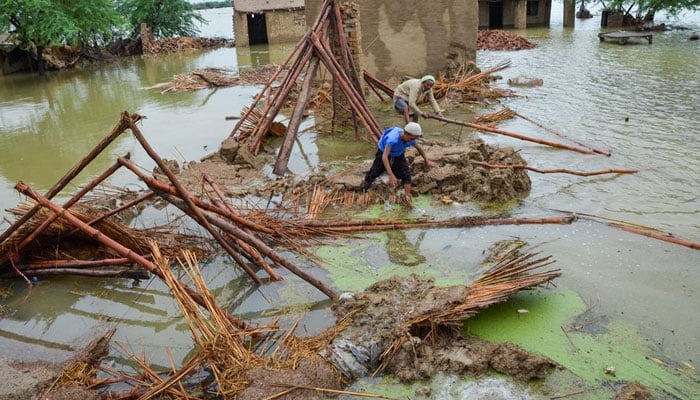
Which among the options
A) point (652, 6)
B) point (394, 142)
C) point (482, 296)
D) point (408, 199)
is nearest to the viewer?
point (482, 296)

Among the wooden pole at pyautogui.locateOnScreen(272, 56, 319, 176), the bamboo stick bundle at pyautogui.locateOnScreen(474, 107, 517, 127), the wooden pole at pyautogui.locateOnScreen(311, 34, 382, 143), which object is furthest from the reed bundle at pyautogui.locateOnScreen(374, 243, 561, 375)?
the bamboo stick bundle at pyautogui.locateOnScreen(474, 107, 517, 127)

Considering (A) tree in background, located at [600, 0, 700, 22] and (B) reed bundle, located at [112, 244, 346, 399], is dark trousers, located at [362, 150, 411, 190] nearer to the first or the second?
(B) reed bundle, located at [112, 244, 346, 399]

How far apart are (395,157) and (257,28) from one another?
24.3 meters

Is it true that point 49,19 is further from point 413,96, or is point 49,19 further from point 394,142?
point 394,142

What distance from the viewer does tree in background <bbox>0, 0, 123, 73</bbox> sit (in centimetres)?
1541

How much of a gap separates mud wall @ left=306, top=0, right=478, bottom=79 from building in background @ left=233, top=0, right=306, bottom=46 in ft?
44.2

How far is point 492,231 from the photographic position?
579 centimetres

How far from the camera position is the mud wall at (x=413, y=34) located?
39.9 feet

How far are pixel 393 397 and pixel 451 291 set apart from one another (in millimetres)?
1059

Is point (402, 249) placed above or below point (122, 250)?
below

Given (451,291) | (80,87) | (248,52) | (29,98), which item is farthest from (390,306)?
(248,52)

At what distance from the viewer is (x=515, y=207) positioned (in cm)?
637

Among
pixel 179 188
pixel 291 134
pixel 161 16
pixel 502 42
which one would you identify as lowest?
pixel 291 134

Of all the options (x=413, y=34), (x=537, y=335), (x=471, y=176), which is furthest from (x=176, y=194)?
(x=413, y=34)
